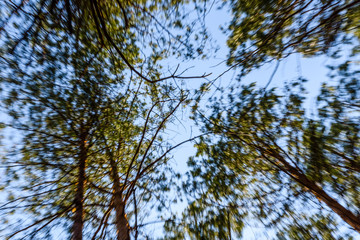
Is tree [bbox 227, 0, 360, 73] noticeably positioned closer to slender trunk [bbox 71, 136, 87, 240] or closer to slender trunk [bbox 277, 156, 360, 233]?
slender trunk [bbox 277, 156, 360, 233]

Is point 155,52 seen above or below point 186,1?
below

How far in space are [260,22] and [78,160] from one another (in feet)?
16.9

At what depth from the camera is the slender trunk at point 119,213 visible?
246cm

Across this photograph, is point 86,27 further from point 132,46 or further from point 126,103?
point 126,103

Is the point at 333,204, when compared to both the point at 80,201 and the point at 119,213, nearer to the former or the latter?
the point at 119,213

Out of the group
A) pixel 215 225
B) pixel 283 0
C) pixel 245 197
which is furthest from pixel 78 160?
pixel 283 0

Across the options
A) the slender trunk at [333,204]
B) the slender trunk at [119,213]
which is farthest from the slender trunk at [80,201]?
the slender trunk at [333,204]

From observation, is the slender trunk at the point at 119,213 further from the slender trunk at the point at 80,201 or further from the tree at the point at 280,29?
the tree at the point at 280,29

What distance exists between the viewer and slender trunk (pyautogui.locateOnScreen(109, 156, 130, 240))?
2455mm

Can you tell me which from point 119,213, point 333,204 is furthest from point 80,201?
point 333,204

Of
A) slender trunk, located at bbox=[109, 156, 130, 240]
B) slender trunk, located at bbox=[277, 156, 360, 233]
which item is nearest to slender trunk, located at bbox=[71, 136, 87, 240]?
slender trunk, located at bbox=[109, 156, 130, 240]

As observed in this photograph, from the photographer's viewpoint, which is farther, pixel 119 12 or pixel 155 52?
pixel 155 52

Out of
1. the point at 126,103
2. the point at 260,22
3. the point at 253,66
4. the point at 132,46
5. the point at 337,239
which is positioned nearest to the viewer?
the point at 337,239

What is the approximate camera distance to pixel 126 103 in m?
4.53
